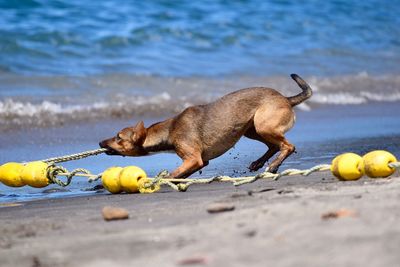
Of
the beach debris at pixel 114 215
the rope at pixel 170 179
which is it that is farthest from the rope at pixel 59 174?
the beach debris at pixel 114 215

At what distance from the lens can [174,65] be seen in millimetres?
14977

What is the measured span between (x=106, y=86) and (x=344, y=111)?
12.4 ft

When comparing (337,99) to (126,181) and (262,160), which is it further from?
(126,181)

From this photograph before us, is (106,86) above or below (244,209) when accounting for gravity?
above

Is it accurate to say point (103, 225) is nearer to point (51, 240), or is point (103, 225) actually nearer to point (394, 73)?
point (51, 240)

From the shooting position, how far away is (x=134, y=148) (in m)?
7.56

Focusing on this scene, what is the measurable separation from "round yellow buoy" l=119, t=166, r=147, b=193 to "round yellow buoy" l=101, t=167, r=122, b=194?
37mm

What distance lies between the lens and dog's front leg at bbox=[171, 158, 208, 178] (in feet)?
23.7

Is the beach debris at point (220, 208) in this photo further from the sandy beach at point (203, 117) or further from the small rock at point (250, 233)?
the small rock at point (250, 233)

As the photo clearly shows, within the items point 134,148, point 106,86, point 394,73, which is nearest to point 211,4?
point 394,73

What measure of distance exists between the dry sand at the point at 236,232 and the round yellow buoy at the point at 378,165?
102 mm

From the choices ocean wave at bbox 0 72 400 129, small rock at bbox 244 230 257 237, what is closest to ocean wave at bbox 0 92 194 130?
ocean wave at bbox 0 72 400 129

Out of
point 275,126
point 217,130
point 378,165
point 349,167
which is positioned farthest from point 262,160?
point 378,165

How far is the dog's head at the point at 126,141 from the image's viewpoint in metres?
7.48
